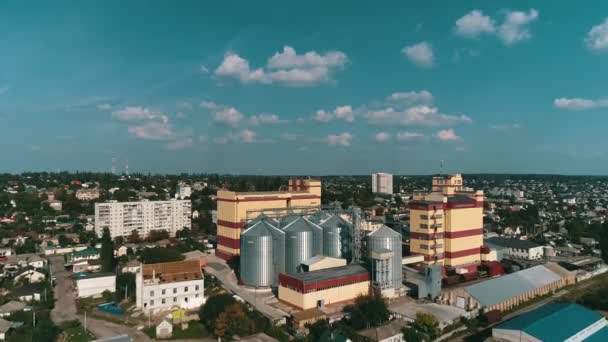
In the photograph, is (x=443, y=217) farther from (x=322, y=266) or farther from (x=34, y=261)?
(x=34, y=261)

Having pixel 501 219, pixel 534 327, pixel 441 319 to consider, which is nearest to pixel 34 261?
pixel 441 319

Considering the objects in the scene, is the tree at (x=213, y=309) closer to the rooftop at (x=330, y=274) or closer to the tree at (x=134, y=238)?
the rooftop at (x=330, y=274)

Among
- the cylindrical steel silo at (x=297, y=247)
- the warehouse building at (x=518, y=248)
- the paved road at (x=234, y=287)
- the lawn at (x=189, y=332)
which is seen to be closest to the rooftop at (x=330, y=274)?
the paved road at (x=234, y=287)

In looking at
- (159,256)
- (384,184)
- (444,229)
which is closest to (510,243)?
(444,229)

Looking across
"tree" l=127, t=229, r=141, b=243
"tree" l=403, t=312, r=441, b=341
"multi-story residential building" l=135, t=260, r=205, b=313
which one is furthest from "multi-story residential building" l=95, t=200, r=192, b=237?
"tree" l=403, t=312, r=441, b=341

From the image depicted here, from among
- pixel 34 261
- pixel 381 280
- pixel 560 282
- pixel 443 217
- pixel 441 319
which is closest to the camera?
pixel 441 319
